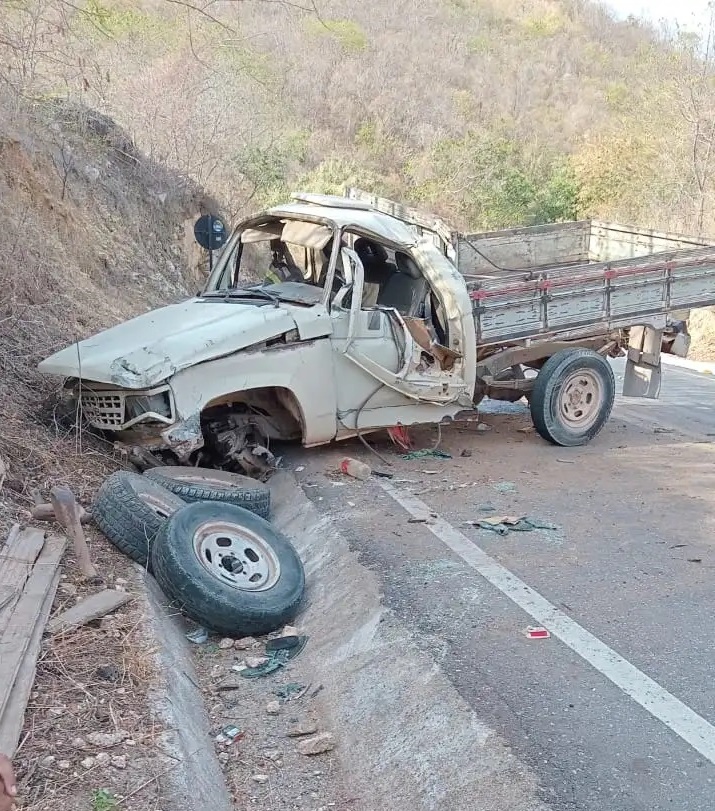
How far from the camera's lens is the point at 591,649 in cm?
440

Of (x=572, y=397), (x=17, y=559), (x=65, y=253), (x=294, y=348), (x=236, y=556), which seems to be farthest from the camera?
(x=65, y=253)

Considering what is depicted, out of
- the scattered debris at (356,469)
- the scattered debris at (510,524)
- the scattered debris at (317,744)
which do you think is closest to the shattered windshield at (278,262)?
the scattered debris at (356,469)

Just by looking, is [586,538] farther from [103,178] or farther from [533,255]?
[103,178]

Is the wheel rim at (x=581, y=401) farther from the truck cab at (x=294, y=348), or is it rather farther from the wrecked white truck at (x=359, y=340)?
the truck cab at (x=294, y=348)

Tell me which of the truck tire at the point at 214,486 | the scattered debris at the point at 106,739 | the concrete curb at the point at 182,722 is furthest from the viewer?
the truck tire at the point at 214,486

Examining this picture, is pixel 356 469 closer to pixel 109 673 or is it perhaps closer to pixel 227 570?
pixel 227 570

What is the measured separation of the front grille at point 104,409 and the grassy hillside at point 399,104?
3064mm

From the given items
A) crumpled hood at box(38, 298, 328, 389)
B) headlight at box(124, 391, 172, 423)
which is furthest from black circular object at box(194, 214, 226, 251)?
headlight at box(124, 391, 172, 423)

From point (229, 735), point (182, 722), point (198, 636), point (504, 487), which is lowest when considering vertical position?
point (229, 735)

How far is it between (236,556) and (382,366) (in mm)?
2756

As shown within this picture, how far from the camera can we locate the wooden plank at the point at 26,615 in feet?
11.6

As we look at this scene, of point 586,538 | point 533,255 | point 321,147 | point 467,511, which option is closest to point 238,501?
point 467,511

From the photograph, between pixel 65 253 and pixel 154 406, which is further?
pixel 65 253

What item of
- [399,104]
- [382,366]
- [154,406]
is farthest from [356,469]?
[399,104]
